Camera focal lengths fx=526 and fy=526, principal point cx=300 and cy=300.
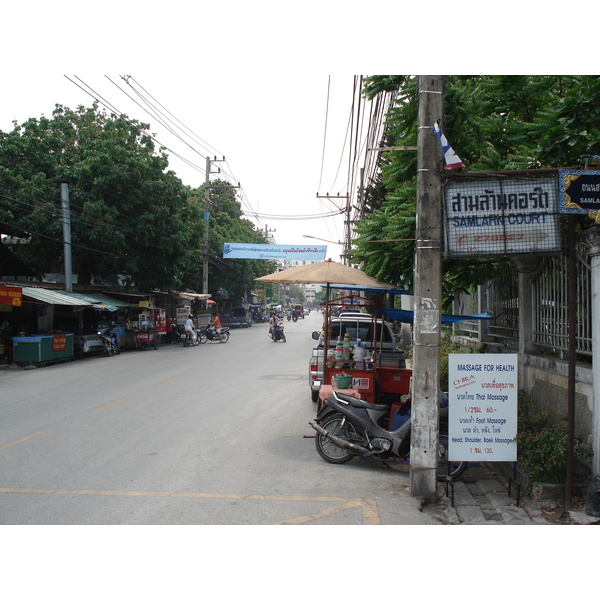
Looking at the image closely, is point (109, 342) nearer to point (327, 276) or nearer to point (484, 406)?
point (327, 276)

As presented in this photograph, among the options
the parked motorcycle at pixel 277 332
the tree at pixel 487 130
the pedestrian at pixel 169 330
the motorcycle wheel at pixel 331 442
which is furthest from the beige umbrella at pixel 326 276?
the pedestrian at pixel 169 330

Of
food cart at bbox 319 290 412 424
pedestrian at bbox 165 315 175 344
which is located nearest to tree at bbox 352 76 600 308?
food cart at bbox 319 290 412 424

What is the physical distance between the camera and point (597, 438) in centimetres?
496

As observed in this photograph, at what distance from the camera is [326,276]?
7.66 metres

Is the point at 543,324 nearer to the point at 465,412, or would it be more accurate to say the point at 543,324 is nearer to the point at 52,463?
the point at 465,412

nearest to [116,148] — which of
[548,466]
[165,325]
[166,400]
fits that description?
[165,325]

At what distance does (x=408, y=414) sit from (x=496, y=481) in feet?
4.13

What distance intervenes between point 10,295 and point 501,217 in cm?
1457

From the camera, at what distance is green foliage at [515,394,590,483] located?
5.22 metres

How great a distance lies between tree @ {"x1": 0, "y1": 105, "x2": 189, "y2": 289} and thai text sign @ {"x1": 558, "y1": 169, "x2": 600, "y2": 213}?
19416 millimetres

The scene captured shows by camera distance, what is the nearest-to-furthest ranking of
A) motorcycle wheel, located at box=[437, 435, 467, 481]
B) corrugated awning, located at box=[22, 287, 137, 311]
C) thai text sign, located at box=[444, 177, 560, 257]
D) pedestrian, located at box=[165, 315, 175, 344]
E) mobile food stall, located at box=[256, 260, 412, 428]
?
thai text sign, located at box=[444, 177, 560, 257], motorcycle wheel, located at box=[437, 435, 467, 481], mobile food stall, located at box=[256, 260, 412, 428], corrugated awning, located at box=[22, 287, 137, 311], pedestrian, located at box=[165, 315, 175, 344]

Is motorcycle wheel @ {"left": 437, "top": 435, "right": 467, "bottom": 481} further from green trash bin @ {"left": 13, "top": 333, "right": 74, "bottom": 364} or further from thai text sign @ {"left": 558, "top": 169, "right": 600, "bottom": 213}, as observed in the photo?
green trash bin @ {"left": 13, "top": 333, "right": 74, "bottom": 364}

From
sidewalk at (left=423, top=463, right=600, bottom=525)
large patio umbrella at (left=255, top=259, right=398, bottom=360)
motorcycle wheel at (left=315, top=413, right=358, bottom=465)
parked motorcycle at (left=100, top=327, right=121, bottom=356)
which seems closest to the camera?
sidewalk at (left=423, top=463, right=600, bottom=525)

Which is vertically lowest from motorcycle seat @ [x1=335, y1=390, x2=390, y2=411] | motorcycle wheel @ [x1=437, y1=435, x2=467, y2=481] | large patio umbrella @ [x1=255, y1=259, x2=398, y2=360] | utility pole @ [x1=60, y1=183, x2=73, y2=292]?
motorcycle wheel @ [x1=437, y1=435, x2=467, y2=481]
